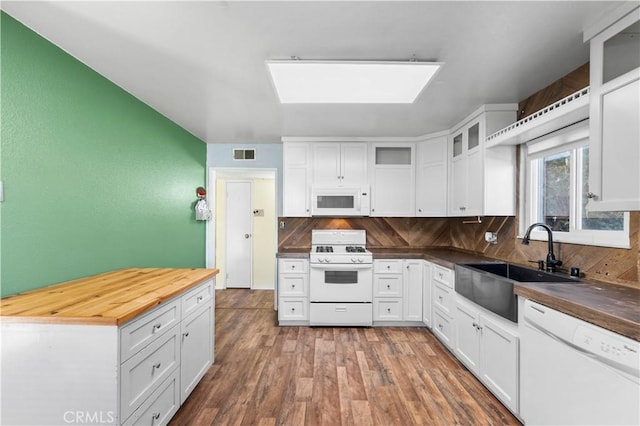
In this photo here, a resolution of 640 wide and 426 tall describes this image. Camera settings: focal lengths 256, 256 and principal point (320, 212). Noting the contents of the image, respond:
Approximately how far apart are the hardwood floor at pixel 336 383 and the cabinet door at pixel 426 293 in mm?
160

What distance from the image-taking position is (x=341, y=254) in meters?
3.16

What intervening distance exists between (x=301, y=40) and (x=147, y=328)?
6.10 ft

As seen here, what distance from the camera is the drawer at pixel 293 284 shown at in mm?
3195

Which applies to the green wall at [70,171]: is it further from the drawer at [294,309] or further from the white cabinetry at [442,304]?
the white cabinetry at [442,304]

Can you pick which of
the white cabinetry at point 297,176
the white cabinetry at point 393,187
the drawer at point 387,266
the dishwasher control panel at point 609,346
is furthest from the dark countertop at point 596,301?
the white cabinetry at point 297,176

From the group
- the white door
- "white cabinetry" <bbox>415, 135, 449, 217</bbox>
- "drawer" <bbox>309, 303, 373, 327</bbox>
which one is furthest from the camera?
the white door

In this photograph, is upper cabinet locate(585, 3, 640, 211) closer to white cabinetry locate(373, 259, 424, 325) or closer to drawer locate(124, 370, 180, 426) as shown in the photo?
white cabinetry locate(373, 259, 424, 325)

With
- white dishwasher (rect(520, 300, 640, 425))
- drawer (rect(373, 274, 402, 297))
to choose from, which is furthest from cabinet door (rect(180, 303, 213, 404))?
white dishwasher (rect(520, 300, 640, 425))

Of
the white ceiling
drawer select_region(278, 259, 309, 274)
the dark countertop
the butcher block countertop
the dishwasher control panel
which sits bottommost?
drawer select_region(278, 259, 309, 274)

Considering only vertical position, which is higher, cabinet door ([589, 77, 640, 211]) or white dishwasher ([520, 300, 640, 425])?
cabinet door ([589, 77, 640, 211])

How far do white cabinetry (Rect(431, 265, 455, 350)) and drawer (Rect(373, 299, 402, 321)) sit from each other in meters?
0.40

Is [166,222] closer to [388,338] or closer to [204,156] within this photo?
[204,156]

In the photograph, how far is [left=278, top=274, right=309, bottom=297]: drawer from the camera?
10.5ft

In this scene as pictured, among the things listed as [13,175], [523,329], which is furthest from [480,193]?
[13,175]
